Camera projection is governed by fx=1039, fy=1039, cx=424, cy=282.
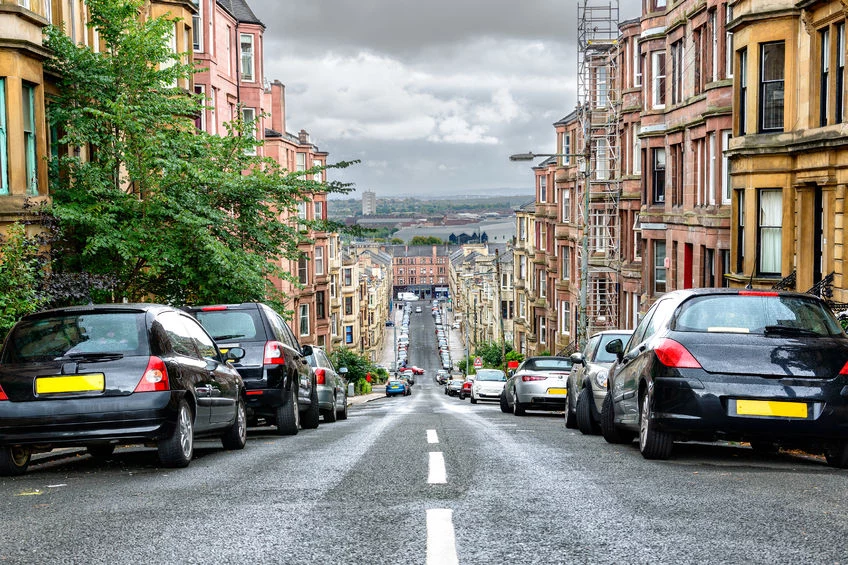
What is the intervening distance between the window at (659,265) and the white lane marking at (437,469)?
1059 inches

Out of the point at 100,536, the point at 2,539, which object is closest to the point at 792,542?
the point at 100,536

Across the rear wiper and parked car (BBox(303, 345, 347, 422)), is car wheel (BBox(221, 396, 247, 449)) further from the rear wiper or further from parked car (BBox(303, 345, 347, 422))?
the rear wiper

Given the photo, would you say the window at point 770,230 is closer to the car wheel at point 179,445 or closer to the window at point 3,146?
the window at point 3,146

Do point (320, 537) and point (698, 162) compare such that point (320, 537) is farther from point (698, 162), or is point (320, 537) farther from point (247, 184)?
point (698, 162)

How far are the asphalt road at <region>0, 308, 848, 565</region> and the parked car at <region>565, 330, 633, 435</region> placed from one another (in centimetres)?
407

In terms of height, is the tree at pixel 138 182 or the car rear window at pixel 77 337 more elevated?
the tree at pixel 138 182

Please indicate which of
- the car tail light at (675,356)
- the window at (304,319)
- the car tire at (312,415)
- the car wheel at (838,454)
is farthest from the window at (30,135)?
the window at (304,319)

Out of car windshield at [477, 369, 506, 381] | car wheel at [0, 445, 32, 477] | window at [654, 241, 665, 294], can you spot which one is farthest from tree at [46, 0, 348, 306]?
window at [654, 241, 665, 294]

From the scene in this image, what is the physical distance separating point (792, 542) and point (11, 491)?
6241 millimetres

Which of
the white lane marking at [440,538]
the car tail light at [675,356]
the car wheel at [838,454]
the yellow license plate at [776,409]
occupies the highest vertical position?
the car tail light at [675,356]

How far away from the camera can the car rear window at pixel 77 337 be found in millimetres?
9586

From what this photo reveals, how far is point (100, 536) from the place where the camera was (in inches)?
250

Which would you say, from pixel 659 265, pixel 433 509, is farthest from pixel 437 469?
pixel 659 265

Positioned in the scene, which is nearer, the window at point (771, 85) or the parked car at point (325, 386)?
the parked car at point (325, 386)
